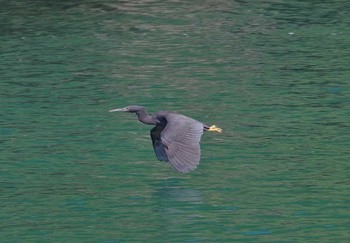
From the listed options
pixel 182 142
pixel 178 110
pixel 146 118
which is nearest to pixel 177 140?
pixel 182 142

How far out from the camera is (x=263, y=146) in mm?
17266

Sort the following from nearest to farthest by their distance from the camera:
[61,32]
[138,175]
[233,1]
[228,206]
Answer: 1. [228,206]
2. [138,175]
3. [61,32]
4. [233,1]

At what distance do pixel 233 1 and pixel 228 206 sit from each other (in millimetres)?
15330

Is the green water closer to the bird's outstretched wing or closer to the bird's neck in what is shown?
the bird's outstretched wing

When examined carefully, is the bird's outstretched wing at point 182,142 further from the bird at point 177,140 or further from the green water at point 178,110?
the green water at point 178,110

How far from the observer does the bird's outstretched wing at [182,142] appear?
1415 cm

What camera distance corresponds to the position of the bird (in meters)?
14.2

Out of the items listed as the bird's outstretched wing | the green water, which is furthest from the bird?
the green water

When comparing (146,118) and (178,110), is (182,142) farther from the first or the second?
(178,110)

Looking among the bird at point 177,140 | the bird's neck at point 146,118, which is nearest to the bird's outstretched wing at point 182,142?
the bird at point 177,140

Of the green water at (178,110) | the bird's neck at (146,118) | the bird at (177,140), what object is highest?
the bird at (177,140)

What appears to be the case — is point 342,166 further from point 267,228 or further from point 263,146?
point 267,228

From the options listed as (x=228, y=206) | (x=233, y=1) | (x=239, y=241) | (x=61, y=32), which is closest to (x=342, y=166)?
(x=228, y=206)

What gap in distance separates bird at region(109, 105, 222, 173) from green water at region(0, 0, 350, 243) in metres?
0.57
